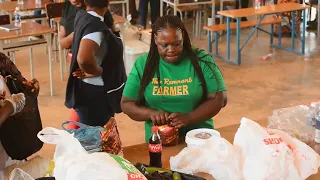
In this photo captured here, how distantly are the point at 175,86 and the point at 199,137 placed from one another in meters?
0.39

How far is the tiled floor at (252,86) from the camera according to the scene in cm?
448

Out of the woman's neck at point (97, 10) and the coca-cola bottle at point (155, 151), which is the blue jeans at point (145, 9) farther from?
the coca-cola bottle at point (155, 151)

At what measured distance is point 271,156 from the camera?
179cm

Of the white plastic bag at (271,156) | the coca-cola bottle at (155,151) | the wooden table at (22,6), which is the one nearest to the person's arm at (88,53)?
the coca-cola bottle at (155,151)

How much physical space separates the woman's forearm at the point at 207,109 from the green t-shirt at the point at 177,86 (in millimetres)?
34

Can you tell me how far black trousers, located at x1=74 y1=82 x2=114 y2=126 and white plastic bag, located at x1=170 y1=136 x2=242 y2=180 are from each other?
1170 millimetres

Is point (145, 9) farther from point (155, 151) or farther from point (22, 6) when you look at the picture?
point (155, 151)

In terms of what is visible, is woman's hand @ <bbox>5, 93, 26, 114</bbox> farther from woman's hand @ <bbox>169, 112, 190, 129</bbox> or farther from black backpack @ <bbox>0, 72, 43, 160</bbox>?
woman's hand @ <bbox>169, 112, 190, 129</bbox>

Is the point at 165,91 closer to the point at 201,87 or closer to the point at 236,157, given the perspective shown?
the point at 201,87

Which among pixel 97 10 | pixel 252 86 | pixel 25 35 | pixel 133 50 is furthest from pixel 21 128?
pixel 252 86

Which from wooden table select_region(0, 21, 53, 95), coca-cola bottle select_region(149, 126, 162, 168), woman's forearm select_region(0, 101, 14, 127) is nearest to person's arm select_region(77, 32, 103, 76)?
woman's forearm select_region(0, 101, 14, 127)

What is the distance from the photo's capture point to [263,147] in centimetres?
183

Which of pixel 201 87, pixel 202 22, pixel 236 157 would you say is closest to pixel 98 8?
pixel 201 87

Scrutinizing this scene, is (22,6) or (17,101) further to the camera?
(22,6)
